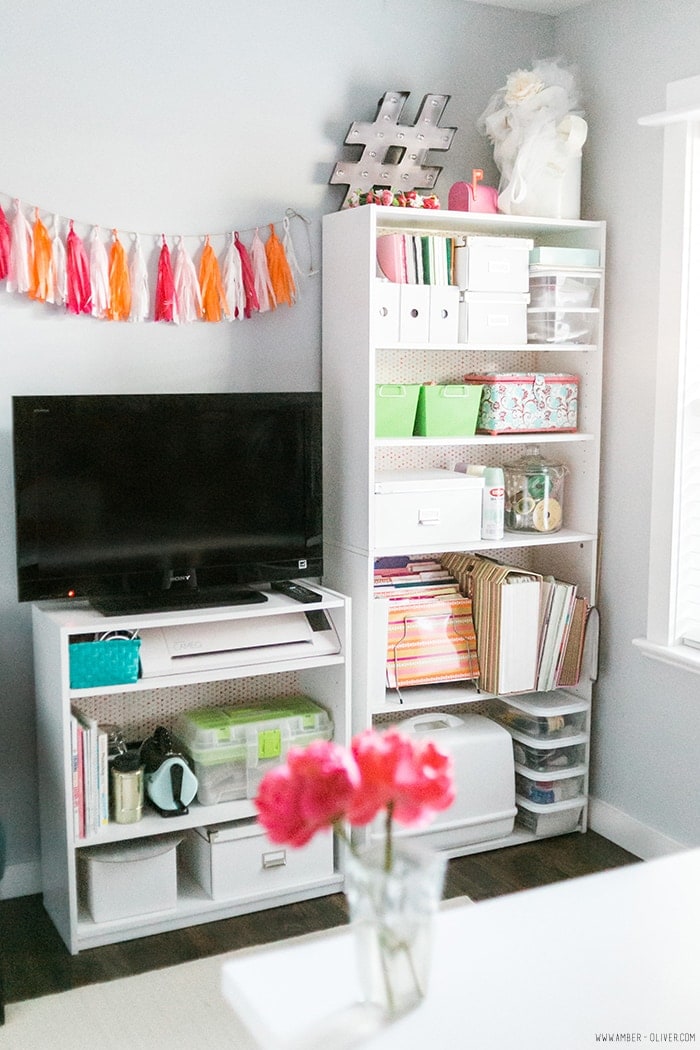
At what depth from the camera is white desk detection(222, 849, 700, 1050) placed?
4.17 ft

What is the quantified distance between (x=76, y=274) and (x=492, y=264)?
1.17m

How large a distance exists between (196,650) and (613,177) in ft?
6.11

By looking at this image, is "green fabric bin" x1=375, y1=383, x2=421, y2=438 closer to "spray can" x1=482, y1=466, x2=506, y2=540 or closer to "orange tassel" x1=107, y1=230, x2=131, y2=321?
"spray can" x1=482, y1=466, x2=506, y2=540

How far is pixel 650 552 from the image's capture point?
127 inches

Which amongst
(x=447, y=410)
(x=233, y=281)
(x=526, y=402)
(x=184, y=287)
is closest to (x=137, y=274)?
(x=184, y=287)

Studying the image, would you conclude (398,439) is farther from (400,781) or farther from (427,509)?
(400,781)

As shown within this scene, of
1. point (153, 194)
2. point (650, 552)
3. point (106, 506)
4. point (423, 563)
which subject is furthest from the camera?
point (423, 563)

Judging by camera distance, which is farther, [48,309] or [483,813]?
[483,813]

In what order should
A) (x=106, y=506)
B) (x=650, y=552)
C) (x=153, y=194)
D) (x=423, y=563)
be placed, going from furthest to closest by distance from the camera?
1. (x=423, y=563)
2. (x=650, y=552)
3. (x=153, y=194)
4. (x=106, y=506)

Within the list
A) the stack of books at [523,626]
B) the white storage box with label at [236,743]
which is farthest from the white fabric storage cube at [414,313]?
the white storage box with label at [236,743]

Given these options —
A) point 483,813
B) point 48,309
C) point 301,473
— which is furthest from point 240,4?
point 483,813

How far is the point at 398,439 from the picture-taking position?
315 centimetres

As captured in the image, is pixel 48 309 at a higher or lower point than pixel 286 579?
higher

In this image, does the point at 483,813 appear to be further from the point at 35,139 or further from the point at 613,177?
the point at 35,139
